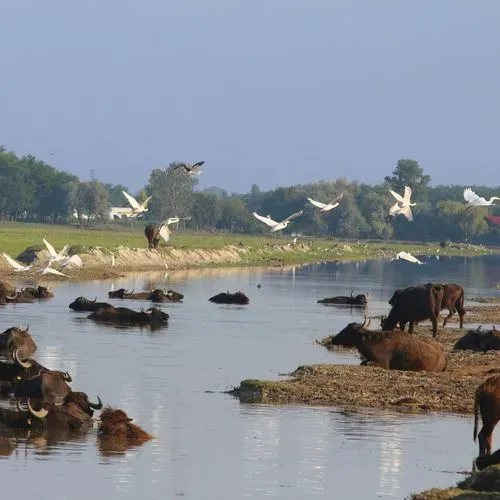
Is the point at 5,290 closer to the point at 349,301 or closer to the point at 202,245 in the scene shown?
the point at 349,301

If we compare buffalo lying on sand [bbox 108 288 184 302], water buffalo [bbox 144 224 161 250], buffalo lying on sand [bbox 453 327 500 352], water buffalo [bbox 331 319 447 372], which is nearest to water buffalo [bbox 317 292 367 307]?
buffalo lying on sand [bbox 108 288 184 302]

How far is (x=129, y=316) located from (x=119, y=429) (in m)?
17.4

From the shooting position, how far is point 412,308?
33.2 meters

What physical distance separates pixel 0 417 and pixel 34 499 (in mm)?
4174

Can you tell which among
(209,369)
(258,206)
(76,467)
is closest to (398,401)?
(209,369)

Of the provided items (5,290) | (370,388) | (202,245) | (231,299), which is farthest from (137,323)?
(202,245)

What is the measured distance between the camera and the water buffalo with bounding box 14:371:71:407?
20594mm

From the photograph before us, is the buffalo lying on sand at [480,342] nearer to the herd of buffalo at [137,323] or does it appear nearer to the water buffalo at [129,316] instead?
the herd of buffalo at [137,323]

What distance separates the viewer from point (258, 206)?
639ft

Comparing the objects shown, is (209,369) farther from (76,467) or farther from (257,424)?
(76,467)

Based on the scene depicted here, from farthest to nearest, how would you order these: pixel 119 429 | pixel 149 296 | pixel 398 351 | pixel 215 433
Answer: pixel 149 296
pixel 398 351
pixel 215 433
pixel 119 429

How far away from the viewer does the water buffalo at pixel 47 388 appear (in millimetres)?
20594

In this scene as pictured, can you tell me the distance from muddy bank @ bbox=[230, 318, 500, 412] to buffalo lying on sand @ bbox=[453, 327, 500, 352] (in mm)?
3323

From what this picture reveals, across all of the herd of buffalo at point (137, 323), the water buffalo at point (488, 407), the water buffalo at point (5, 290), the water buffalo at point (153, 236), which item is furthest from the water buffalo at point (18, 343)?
the water buffalo at point (153, 236)
